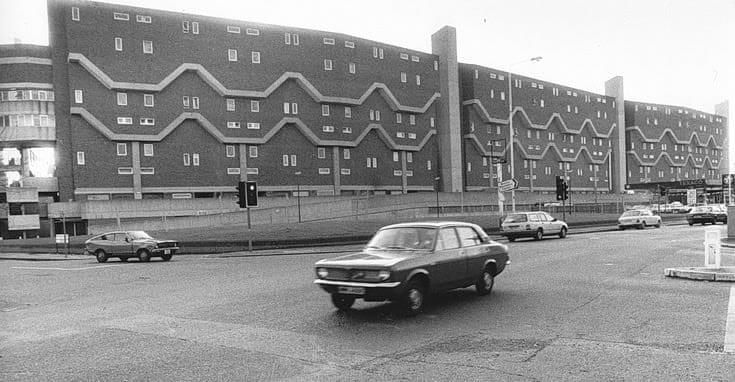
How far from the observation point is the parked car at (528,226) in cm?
2873

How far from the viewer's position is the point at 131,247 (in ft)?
87.3

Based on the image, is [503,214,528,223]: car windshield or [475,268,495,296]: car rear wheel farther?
[503,214,528,223]: car windshield

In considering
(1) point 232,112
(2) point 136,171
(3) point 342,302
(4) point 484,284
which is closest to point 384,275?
(3) point 342,302

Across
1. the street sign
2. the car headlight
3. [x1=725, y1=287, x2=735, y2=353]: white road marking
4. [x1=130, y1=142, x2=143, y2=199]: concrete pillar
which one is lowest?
[x1=725, y1=287, x2=735, y2=353]: white road marking

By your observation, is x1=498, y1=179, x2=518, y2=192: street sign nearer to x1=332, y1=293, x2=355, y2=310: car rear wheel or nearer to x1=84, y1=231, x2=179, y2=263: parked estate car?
x1=84, y1=231, x2=179, y2=263: parked estate car

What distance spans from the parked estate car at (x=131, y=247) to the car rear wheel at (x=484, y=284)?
19.6 metres

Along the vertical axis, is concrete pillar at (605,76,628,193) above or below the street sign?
above

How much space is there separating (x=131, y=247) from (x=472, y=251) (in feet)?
69.0

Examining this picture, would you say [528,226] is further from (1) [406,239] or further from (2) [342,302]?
(2) [342,302]

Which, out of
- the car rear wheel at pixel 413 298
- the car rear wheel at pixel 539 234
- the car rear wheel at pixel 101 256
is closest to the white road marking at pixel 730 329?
the car rear wheel at pixel 413 298

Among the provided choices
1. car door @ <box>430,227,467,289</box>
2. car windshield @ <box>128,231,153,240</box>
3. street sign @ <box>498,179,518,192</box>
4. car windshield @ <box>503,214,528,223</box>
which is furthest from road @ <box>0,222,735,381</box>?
street sign @ <box>498,179,518,192</box>

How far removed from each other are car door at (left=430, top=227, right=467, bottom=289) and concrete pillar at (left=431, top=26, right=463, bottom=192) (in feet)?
215

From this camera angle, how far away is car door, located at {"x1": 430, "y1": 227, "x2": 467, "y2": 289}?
9.34m

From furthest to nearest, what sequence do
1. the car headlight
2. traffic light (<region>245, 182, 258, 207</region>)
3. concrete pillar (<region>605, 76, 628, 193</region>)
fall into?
concrete pillar (<region>605, 76, 628, 193</region>) < traffic light (<region>245, 182, 258, 207</region>) < the car headlight
